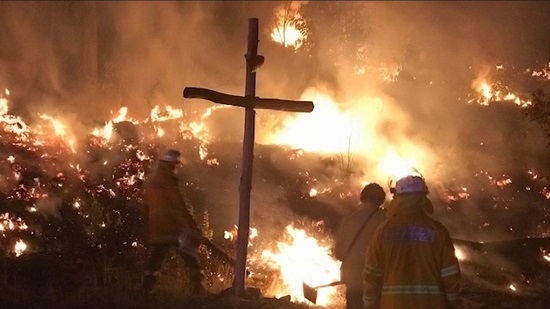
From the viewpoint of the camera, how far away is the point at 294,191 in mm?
14711

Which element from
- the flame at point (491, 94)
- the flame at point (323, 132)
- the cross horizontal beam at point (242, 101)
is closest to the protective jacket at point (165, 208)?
the cross horizontal beam at point (242, 101)

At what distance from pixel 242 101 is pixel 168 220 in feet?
5.82

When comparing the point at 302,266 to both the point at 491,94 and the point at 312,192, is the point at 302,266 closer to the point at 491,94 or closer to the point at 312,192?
the point at 312,192

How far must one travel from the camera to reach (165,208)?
22.9 feet

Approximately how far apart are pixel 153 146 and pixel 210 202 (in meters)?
3.00

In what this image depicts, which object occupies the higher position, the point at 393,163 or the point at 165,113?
the point at 165,113

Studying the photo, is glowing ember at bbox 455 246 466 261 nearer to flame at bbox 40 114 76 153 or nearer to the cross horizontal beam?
the cross horizontal beam

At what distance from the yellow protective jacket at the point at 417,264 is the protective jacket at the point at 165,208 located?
3.49m

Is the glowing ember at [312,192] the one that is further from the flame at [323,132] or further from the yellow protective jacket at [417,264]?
the yellow protective jacket at [417,264]

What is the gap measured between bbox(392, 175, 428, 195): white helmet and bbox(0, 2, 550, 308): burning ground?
11.3 ft

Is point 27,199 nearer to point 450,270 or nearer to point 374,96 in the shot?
point 450,270

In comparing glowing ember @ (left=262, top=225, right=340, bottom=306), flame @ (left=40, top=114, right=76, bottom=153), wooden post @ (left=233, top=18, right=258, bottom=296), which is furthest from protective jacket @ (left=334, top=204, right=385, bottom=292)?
flame @ (left=40, top=114, right=76, bottom=153)

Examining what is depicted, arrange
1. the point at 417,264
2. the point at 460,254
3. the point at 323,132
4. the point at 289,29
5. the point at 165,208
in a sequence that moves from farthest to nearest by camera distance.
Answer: the point at 289,29
the point at 323,132
the point at 460,254
the point at 165,208
the point at 417,264

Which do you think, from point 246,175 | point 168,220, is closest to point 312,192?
point 246,175
